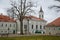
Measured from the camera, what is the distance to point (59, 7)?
15633mm

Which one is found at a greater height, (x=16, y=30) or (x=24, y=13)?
(x=24, y=13)

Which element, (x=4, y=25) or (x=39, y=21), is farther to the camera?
(x=39, y=21)

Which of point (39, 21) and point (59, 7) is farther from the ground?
point (59, 7)

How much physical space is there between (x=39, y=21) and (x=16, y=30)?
409 centimetres

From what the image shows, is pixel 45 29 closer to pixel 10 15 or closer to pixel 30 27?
pixel 30 27

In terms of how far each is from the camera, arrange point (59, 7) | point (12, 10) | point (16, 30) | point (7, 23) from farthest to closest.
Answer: point (7, 23), point (16, 30), point (12, 10), point (59, 7)

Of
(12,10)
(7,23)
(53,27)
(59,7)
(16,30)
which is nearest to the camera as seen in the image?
(59,7)

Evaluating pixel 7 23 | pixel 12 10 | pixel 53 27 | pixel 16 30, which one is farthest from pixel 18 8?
pixel 53 27

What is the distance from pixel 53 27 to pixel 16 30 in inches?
225

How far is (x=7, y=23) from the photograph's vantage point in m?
22.5

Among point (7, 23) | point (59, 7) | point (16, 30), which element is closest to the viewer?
point (59, 7)

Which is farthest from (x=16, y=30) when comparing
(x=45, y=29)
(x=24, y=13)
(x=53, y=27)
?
(x=53, y=27)

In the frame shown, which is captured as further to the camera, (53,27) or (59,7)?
(53,27)

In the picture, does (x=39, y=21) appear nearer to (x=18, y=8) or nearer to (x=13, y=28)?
(x=13, y=28)
